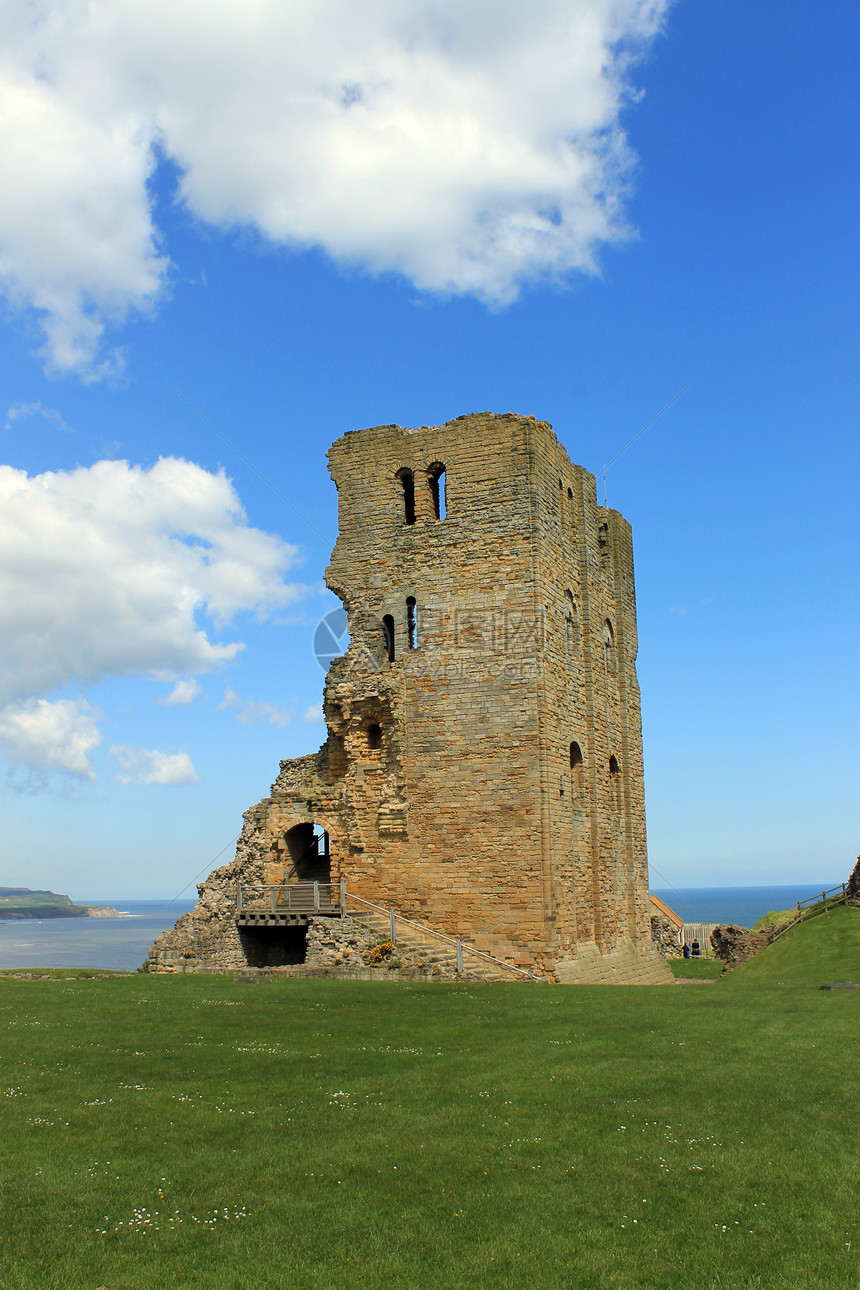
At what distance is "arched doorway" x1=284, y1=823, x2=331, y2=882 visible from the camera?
1126 inches

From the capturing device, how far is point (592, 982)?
2392 cm

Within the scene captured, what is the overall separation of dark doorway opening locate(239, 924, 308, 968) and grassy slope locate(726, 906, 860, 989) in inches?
470

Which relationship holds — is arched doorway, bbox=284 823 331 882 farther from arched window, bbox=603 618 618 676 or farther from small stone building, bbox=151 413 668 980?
arched window, bbox=603 618 618 676

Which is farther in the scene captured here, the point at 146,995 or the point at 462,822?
the point at 462,822

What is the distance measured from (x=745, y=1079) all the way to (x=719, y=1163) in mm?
2963

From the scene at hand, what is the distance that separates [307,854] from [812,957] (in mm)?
15042

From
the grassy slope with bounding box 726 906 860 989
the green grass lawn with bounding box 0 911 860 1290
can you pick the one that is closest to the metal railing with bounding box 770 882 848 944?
the grassy slope with bounding box 726 906 860 989

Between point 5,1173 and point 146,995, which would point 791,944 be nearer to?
point 146,995

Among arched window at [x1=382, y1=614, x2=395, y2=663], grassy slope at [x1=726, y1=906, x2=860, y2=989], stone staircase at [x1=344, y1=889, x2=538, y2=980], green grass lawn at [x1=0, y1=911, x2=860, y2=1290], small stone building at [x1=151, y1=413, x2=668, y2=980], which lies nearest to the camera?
green grass lawn at [x1=0, y1=911, x2=860, y2=1290]

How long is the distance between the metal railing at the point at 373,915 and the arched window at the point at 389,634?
6225mm

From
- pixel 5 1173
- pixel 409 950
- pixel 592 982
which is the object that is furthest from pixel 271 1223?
pixel 592 982

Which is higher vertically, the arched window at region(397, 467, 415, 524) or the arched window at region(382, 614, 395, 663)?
the arched window at region(397, 467, 415, 524)

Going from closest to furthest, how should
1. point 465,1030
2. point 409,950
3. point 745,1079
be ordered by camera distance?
1. point 745,1079
2. point 465,1030
3. point 409,950

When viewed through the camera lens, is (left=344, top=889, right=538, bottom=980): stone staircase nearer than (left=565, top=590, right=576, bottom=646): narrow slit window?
Yes
